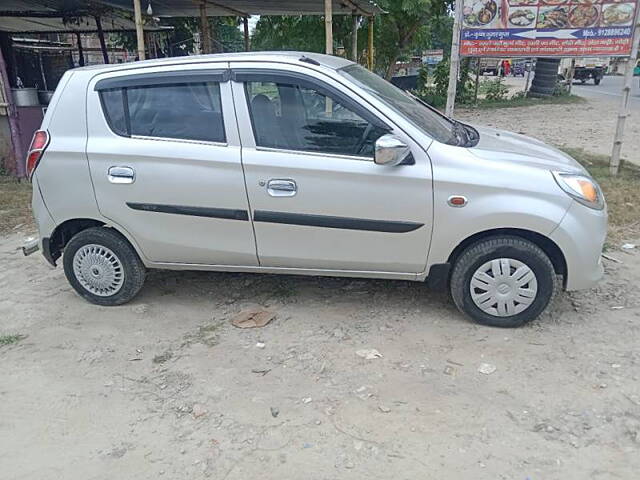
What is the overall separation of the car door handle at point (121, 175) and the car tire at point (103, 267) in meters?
0.45

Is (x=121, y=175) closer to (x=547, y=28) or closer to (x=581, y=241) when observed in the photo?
(x=581, y=241)

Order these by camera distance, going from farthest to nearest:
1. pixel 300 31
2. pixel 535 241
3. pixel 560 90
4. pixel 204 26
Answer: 1. pixel 560 90
2. pixel 300 31
3. pixel 204 26
4. pixel 535 241

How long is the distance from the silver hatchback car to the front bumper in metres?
0.01

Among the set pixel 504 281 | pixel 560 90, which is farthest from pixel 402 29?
pixel 504 281

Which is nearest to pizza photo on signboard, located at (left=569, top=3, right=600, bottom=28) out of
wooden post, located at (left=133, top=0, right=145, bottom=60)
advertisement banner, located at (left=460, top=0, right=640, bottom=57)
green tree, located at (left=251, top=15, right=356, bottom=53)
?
advertisement banner, located at (left=460, top=0, right=640, bottom=57)

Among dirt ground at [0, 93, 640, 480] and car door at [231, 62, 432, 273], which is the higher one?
car door at [231, 62, 432, 273]

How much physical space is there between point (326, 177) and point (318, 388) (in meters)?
1.33

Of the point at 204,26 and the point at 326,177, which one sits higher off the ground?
the point at 204,26

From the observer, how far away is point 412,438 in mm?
2646

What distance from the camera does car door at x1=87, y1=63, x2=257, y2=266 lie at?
360 centimetres

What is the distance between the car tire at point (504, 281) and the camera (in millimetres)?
3432

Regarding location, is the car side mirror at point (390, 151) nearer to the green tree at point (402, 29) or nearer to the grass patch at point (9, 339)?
the grass patch at point (9, 339)

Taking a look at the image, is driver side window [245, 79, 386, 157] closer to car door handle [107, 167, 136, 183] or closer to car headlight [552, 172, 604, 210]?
car door handle [107, 167, 136, 183]

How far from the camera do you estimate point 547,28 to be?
6.65 m
